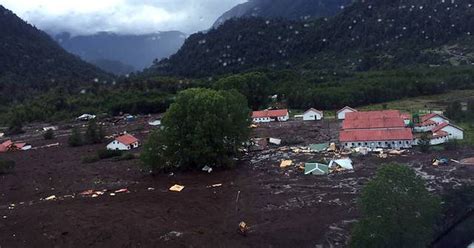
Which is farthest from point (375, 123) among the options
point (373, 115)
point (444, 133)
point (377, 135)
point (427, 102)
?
point (427, 102)

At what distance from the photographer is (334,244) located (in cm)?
2103

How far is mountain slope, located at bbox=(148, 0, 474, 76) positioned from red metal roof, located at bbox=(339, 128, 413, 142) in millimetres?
50641

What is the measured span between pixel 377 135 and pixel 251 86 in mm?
27913

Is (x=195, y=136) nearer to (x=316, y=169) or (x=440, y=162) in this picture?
(x=316, y=169)

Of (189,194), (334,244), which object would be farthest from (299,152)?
(334,244)

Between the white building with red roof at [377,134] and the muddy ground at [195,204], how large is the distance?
8.13 ft

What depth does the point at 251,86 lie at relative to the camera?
64.2 m

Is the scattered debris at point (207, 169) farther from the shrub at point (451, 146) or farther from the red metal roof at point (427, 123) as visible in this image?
the red metal roof at point (427, 123)

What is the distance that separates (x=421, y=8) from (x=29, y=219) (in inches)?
3808

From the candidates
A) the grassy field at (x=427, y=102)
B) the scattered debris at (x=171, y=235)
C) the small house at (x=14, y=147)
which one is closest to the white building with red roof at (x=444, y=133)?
the grassy field at (x=427, y=102)

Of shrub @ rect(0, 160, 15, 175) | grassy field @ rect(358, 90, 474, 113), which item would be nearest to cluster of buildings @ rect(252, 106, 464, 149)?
grassy field @ rect(358, 90, 474, 113)

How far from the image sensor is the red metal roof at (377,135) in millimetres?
37594

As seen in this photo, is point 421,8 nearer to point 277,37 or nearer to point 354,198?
point 277,37

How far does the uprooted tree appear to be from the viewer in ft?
112
